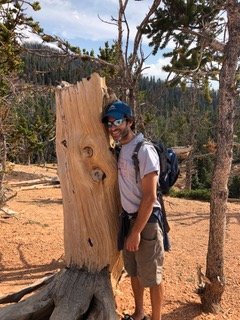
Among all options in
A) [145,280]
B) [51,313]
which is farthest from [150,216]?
[51,313]

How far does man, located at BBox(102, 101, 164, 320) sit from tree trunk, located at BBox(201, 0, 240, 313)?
52.8 inches

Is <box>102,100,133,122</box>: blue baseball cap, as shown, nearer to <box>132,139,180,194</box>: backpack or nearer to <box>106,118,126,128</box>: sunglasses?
<box>106,118,126,128</box>: sunglasses

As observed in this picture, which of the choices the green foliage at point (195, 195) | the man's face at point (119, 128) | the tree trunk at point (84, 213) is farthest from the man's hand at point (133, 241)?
the green foliage at point (195, 195)

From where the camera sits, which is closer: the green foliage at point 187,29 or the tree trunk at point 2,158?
the green foliage at point 187,29

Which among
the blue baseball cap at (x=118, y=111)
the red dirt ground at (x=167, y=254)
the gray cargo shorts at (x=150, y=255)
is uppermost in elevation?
the blue baseball cap at (x=118, y=111)

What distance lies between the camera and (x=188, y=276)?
6.10m

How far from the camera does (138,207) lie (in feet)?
11.2

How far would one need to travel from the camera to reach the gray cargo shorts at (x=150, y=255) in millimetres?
3426

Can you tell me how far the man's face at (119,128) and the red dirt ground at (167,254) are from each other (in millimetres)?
2118

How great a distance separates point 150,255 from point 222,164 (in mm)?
1590

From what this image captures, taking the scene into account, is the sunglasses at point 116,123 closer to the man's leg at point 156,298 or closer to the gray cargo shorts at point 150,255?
the gray cargo shorts at point 150,255

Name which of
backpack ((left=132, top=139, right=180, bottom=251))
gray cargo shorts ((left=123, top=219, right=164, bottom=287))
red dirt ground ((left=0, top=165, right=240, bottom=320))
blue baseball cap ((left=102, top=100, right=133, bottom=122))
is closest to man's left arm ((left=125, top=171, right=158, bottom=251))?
gray cargo shorts ((left=123, top=219, right=164, bottom=287))

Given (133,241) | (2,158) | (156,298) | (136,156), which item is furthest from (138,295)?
(2,158)

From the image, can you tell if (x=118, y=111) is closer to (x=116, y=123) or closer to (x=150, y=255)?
(x=116, y=123)
